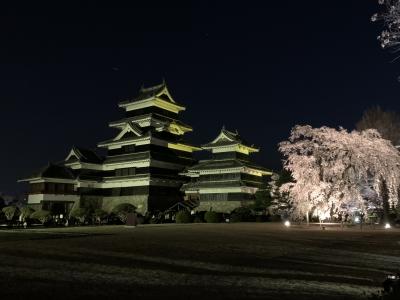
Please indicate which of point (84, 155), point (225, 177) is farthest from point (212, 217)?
point (84, 155)

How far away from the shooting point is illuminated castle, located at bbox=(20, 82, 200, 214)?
55.3 m

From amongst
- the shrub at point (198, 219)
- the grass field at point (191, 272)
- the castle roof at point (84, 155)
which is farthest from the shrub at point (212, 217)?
the grass field at point (191, 272)

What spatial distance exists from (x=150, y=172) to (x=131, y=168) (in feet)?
13.1

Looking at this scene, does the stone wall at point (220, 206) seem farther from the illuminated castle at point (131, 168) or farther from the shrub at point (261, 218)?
the illuminated castle at point (131, 168)

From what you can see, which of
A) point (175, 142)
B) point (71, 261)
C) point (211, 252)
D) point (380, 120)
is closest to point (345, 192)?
point (380, 120)

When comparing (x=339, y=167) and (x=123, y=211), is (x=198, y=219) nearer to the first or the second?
(x=123, y=211)

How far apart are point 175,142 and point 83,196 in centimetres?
1462

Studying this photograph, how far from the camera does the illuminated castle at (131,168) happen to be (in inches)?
2179

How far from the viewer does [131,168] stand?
57.1 m

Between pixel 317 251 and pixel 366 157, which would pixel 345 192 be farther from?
pixel 317 251

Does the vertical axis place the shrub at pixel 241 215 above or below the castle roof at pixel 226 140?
below

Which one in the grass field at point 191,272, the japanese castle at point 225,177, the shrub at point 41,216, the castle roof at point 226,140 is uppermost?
the castle roof at point 226,140

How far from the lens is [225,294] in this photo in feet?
27.5

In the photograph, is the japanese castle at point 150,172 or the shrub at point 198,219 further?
the japanese castle at point 150,172
